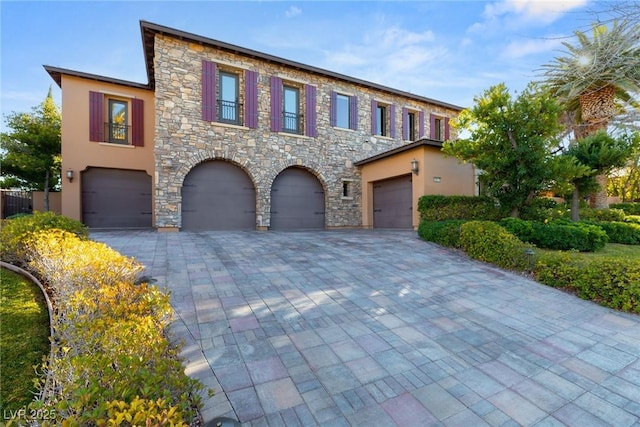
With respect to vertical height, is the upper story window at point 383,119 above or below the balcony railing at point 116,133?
above

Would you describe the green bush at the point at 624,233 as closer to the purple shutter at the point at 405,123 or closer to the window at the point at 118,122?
the purple shutter at the point at 405,123

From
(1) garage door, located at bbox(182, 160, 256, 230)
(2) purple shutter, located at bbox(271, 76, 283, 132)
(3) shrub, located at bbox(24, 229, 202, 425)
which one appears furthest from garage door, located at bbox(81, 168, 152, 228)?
(3) shrub, located at bbox(24, 229, 202, 425)

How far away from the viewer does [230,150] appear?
10109mm

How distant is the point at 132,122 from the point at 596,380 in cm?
1326

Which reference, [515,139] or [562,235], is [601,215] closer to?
[562,235]

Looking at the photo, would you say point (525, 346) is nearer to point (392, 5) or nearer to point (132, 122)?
point (392, 5)

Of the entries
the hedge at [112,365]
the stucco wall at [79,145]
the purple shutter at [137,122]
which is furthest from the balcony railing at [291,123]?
the hedge at [112,365]

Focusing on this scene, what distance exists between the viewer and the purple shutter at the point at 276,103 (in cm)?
1078

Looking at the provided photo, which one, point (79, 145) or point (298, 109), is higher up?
point (298, 109)

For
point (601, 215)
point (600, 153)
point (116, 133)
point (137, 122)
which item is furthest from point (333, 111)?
point (601, 215)

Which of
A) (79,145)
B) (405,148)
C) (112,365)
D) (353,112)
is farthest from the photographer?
(353,112)

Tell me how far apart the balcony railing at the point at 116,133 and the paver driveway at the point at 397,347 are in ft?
26.7

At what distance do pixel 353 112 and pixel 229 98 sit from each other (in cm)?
507

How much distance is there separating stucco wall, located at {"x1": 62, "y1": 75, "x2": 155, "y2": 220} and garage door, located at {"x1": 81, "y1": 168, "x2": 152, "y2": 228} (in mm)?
285
